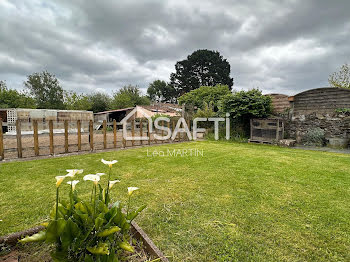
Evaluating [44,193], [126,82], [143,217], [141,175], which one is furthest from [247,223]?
[126,82]

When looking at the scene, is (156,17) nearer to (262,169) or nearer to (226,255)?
(262,169)

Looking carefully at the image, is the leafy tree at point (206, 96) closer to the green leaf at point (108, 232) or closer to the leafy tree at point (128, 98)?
the leafy tree at point (128, 98)

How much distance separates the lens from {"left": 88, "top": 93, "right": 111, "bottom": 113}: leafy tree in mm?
28922

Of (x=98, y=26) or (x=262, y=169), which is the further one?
(x=98, y=26)

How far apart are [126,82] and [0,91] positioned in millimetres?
19893

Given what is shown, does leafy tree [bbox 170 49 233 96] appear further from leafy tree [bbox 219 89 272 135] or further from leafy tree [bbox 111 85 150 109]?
leafy tree [bbox 219 89 272 135]

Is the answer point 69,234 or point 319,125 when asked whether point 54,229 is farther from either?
point 319,125

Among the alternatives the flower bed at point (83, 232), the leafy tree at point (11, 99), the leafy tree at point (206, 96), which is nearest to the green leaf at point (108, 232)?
the flower bed at point (83, 232)

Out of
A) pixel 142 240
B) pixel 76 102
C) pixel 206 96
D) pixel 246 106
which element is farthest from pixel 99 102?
pixel 142 240

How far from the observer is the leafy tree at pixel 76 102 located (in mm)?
26473

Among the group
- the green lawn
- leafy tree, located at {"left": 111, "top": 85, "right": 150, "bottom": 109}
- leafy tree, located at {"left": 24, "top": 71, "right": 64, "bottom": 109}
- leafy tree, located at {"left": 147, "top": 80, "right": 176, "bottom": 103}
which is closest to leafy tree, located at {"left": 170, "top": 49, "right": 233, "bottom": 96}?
leafy tree, located at {"left": 147, "top": 80, "right": 176, "bottom": 103}

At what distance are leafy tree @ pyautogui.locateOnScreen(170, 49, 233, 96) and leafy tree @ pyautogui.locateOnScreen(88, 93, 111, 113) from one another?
566 inches

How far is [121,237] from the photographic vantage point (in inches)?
50.0

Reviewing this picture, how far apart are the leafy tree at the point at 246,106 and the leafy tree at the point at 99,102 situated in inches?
976
